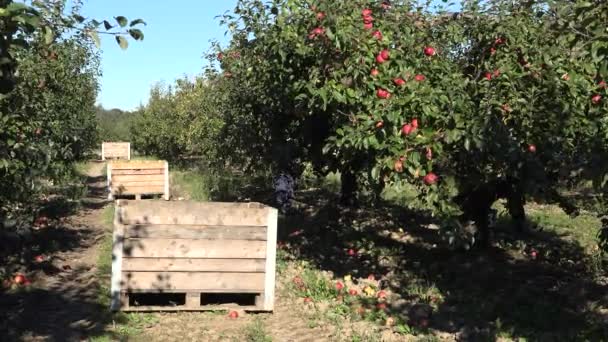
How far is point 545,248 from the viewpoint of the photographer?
805 centimetres

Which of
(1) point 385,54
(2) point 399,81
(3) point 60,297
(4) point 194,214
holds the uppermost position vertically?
(1) point 385,54

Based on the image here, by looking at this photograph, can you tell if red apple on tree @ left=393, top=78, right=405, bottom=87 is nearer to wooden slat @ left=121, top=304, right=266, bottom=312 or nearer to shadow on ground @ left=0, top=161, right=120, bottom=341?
wooden slat @ left=121, top=304, right=266, bottom=312

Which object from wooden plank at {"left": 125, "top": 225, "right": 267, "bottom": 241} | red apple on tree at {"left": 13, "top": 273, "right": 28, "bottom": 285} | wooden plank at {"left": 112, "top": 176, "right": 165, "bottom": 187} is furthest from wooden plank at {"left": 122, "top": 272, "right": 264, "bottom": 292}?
wooden plank at {"left": 112, "top": 176, "right": 165, "bottom": 187}

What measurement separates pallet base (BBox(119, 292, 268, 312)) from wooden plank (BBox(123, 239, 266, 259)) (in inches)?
15.3

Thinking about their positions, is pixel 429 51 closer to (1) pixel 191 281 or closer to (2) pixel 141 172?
(1) pixel 191 281

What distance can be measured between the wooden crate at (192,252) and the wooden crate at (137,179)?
900cm

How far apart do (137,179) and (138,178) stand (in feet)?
0.11

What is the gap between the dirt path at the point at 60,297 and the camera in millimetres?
5195

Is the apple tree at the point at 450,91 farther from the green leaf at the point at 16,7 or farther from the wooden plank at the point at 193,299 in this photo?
the green leaf at the point at 16,7

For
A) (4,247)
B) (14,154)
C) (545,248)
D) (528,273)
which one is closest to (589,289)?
(528,273)

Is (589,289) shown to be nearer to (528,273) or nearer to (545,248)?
(528,273)

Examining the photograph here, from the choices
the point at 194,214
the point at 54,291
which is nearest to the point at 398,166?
the point at 194,214

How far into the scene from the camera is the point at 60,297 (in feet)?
20.8

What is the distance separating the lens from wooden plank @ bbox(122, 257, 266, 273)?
556 centimetres
